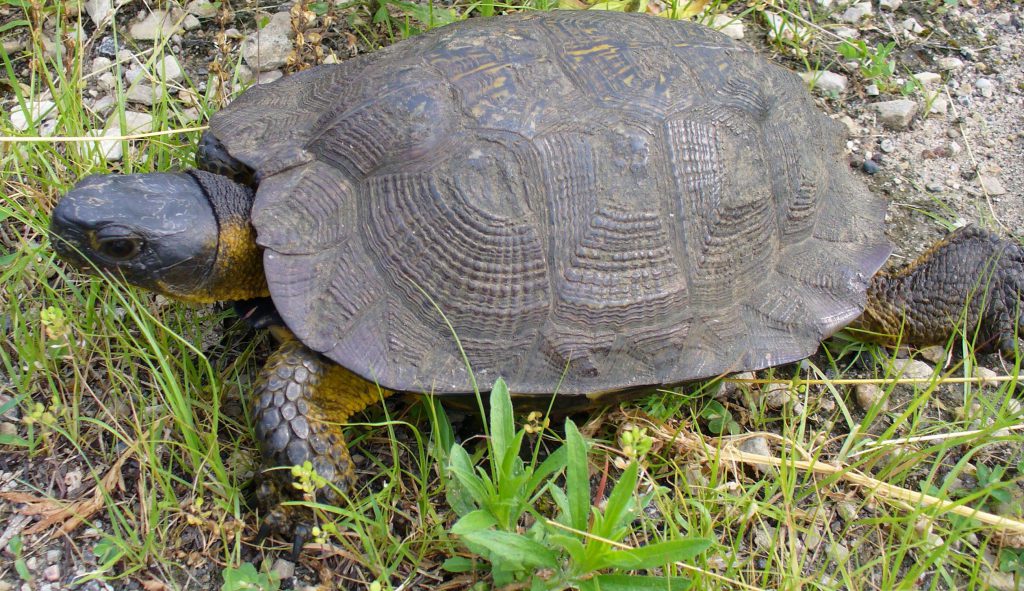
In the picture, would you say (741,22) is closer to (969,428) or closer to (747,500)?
(969,428)

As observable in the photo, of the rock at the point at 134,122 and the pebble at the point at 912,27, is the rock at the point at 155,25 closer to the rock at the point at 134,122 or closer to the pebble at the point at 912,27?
the rock at the point at 134,122

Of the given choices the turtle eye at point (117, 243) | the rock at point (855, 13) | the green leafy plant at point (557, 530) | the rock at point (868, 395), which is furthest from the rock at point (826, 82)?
the turtle eye at point (117, 243)

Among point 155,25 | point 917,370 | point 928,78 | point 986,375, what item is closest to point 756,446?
point 917,370

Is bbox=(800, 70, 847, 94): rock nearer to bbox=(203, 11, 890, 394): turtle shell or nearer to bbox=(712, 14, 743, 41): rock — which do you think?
bbox=(712, 14, 743, 41): rock

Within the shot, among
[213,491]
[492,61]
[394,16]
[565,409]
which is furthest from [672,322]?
[394,16]

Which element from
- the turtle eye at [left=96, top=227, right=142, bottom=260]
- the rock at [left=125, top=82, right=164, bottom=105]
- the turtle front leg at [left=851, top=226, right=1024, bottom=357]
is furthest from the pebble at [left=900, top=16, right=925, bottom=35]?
the turtle eye at [left=96, top=227, right=142, bottom=260]
